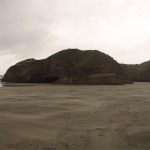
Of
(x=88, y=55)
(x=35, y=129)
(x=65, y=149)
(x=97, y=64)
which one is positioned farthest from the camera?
(x=88, y=55)

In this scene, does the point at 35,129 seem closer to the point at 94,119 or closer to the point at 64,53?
the point at 94,119

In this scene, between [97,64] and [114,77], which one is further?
[97,64]

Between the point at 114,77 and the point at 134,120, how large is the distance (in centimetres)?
2001

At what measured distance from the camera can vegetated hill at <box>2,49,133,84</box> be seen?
23.5 metres

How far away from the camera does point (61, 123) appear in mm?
2719

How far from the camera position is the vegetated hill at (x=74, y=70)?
2351cm

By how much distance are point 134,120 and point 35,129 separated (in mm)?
1947

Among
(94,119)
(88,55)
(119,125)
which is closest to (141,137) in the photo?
(119,125)

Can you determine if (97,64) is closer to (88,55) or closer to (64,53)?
(88,55)

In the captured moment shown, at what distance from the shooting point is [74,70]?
26.5 m

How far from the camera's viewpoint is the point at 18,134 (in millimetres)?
2055

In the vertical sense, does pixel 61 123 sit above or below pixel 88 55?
below

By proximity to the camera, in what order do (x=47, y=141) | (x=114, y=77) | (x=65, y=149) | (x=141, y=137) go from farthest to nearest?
1. (x=114, y=77)
2. (x=141, y=137)
3. (x=47, y=141)
4. (x=65, y=149)

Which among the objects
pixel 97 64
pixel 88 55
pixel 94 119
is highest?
pixel 88 55
